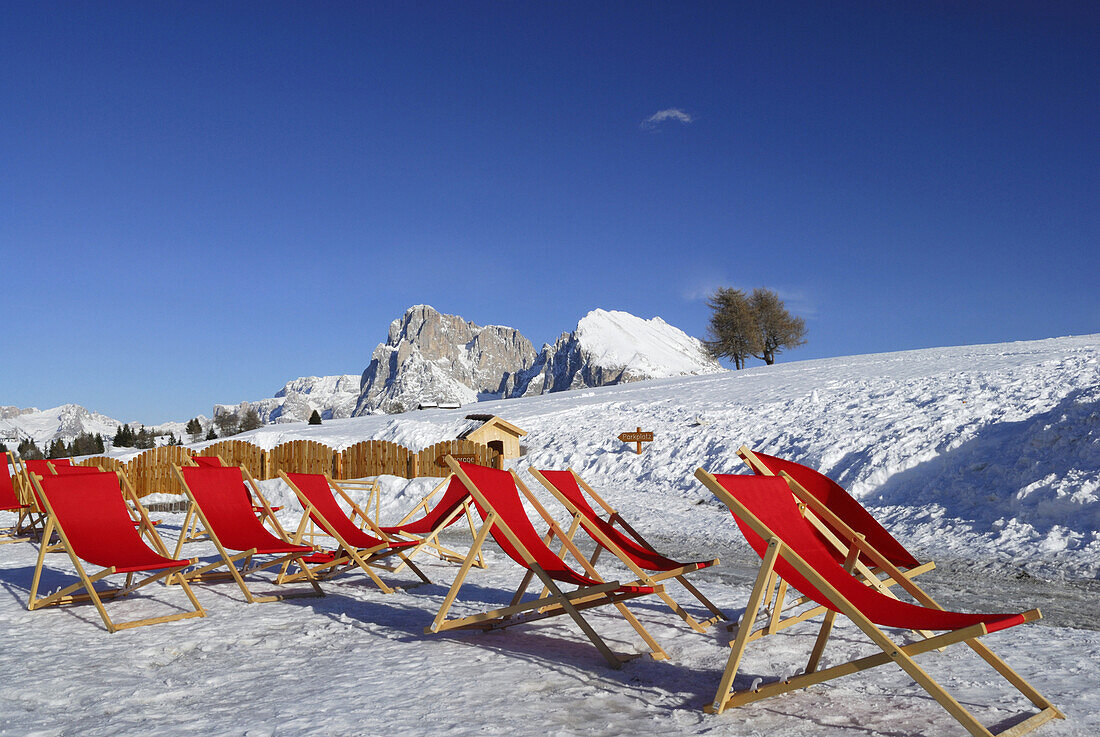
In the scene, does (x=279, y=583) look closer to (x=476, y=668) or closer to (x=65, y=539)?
(x=65, y=539)

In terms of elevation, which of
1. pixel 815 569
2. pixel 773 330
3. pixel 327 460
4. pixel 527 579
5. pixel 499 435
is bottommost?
pixel 327 460

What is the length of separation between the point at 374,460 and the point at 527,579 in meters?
14.6

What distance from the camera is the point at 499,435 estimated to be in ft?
66.1

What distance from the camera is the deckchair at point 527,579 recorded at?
407cm

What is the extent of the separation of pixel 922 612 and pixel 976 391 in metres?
13.7

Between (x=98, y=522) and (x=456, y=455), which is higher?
(x=98, y=522)

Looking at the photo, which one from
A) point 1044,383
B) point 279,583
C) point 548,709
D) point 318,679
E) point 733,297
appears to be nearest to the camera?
point 548,709

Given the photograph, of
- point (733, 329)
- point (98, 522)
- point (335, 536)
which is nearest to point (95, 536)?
point (98, 522)

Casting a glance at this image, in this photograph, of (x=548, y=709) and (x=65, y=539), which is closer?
(x=548, y=709)

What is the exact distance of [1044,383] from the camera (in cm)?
1429

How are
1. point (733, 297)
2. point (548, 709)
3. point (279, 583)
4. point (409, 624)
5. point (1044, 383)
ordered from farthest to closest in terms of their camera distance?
1. point (733, 297)
2. point (1044, 383)
3. point (279, 583)
4. point (409, 624)
5. point (548, 709)

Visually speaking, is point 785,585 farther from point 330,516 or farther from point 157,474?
point 157,474

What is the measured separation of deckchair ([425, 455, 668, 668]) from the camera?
160 inches

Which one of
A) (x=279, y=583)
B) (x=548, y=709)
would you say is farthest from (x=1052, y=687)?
(x=279, y=583)
